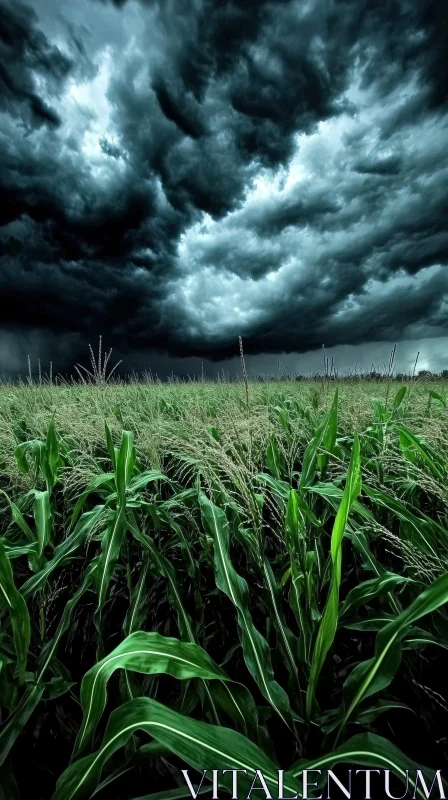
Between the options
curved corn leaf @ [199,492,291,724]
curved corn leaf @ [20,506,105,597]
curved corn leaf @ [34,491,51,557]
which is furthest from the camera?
curved corn leaf @ [34,491,51,557]

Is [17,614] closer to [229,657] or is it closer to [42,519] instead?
[42,519]

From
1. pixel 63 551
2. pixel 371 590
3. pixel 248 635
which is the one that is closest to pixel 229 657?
pixel 248 635

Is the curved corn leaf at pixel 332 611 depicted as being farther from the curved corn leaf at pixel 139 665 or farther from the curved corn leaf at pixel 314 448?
the curved corn leaf at pixel 314 448

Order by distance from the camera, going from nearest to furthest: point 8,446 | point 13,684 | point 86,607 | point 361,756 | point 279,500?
1. point 361,756
2. point 13,684
3. point 279,500
4. point 86,607
5. point 8,446

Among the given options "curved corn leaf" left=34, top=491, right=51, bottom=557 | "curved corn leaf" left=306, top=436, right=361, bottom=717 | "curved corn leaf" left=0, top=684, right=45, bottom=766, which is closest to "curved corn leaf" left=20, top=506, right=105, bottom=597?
"curved corn leaf" left=34, top=491, right=51, bottom=557

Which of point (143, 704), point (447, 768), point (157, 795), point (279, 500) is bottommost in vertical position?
point (447, 768)

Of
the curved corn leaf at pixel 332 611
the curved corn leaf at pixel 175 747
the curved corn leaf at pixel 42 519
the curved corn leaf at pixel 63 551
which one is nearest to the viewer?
the curved corn leaf at pixel 175 747

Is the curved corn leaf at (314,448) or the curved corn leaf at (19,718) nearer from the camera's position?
the curved corn leaf at (19,718)

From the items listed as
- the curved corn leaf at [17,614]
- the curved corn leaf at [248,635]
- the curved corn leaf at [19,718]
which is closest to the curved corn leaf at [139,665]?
the curved corn leaf at [248,635]

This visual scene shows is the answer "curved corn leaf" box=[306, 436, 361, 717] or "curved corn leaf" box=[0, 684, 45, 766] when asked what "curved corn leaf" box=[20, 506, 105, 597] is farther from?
"curved corn leaf" box=[306, 436, 361, 717]

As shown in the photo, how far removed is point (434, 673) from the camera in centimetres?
134

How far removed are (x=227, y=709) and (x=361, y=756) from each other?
0.36 meters

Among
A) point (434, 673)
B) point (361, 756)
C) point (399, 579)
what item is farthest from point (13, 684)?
point (434, 673)

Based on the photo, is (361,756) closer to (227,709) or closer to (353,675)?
(353,675)
